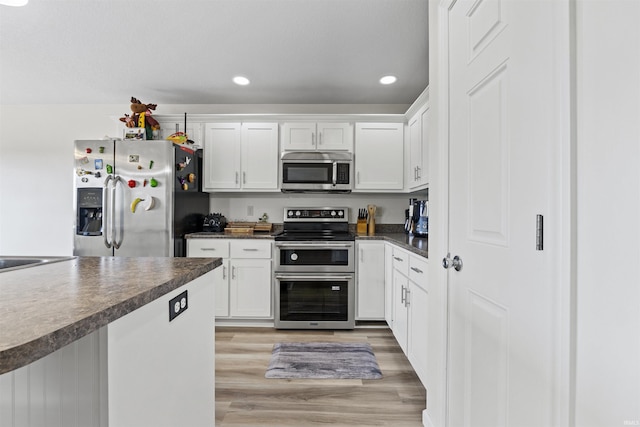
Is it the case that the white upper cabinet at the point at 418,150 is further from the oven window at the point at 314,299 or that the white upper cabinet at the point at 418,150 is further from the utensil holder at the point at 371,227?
the oven window at the point at 314,299

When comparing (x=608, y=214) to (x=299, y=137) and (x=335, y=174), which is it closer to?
(x=335, y=174)

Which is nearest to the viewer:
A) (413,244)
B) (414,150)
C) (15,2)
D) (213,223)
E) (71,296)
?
(71,296)

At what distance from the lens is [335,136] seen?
3.36m

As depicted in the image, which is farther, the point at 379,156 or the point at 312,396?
the point at 379,156

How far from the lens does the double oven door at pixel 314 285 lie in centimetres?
301

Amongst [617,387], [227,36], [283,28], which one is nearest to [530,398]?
[617,387]

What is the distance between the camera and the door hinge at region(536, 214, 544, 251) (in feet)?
2.60

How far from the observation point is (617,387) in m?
0.60

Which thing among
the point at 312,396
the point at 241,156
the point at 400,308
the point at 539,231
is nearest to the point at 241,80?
the point at 241,156

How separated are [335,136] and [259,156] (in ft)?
2.75

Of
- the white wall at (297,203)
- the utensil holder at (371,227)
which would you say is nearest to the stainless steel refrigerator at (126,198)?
the white wall at (297,203)

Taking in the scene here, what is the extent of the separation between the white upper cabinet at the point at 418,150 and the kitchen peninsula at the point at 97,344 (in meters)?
2.13

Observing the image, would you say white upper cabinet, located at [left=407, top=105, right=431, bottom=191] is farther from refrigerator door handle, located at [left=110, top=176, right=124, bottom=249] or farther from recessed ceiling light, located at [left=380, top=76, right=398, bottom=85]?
refrigerator door handle, located at [left=110, top=176, right=124, bottom=249]

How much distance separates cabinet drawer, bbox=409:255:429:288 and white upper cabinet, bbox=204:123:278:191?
70.4 inches
